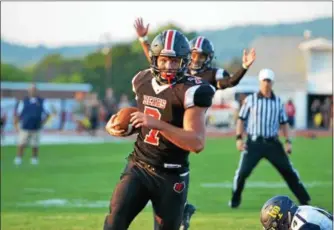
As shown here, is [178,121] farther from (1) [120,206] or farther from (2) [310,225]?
(2) [310,225]

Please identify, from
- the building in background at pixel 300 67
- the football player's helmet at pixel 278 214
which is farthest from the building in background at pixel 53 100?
the football player's helmet at pixel 278 214

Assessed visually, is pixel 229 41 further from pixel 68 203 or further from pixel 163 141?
pixel 163 141

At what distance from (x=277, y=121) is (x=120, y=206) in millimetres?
5665

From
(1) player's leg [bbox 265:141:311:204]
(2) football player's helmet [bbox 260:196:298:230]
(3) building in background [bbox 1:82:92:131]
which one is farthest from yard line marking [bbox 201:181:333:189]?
(3) building in background [bbox 1:82:92:131]

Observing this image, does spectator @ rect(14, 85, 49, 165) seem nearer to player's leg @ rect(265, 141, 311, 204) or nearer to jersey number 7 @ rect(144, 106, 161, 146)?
player's leg @ rect(265, 141, 311, 204)

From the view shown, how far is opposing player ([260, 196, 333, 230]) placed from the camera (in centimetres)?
608

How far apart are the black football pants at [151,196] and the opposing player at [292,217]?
719 millimetres

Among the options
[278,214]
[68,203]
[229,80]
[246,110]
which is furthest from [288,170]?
[278,214]

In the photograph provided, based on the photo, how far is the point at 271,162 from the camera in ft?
37.2

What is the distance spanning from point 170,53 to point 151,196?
1.15 meters

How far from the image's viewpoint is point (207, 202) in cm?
1227

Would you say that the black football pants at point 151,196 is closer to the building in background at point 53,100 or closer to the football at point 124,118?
the football at point 124,118

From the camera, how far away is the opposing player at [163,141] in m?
6.30

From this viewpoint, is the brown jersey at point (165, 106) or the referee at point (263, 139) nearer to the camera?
the brown jersey at point (165, 106)
